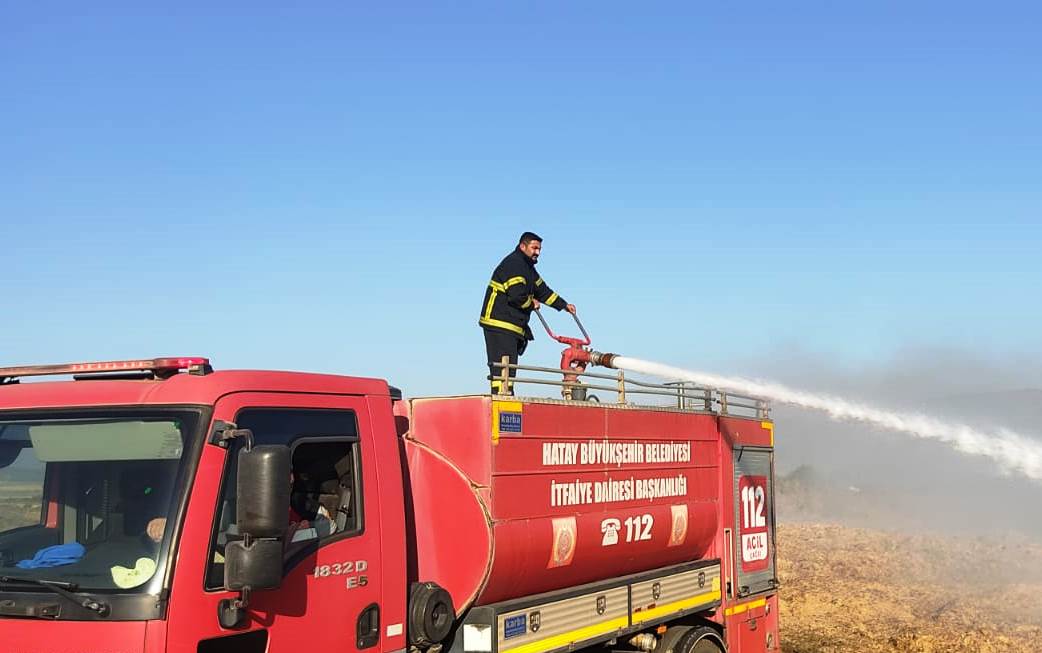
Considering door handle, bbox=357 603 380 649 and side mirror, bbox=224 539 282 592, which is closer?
side mirror, bbox=224 539 282 592

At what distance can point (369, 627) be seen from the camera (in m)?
5.26

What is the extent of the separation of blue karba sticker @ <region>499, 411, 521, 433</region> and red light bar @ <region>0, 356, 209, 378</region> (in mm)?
1800

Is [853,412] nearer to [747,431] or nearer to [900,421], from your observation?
[900,421]

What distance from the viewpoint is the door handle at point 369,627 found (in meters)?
5.19

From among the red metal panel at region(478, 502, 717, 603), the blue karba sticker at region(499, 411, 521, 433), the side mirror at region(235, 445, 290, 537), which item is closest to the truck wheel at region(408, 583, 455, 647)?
the red metal panel at region(478, 502, 717, 603)

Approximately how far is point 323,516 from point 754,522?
16.5 ft

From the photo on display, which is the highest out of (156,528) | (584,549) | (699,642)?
(156,528)

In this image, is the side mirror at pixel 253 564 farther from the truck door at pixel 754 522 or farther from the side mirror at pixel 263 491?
the truck door at pixel 754 522

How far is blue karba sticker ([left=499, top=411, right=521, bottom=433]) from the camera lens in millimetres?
6047

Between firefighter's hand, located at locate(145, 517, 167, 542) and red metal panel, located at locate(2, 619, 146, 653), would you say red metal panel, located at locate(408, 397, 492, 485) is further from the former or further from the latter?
red metal panel, located at locate(2, 619, 146, 653)

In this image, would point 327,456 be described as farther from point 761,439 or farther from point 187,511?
point 761,439

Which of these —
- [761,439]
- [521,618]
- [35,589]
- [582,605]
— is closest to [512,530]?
[521,618]

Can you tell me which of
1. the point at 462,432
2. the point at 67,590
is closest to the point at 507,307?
the point at 462,432

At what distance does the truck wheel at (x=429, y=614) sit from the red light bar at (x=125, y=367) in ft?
5.67
